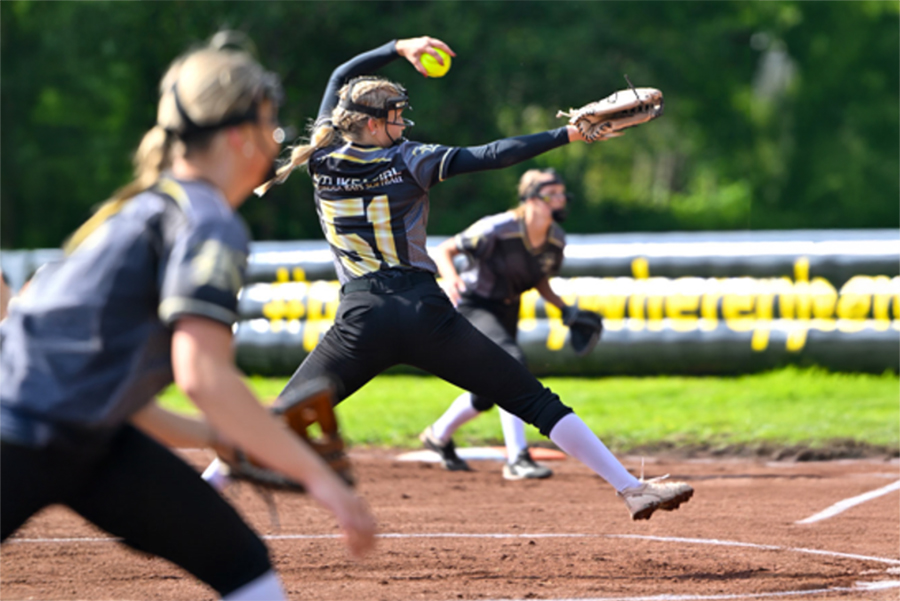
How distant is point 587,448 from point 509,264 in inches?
132

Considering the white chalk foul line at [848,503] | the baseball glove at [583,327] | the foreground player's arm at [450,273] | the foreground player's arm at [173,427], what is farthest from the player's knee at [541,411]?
the baseball glove at [583,327]

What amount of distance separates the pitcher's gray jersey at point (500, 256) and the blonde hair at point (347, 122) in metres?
3.04

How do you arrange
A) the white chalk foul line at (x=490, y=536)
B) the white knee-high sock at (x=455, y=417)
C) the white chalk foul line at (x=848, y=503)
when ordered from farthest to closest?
the white knee-high sock at (x=455, y=417) < the white chalk foul line at (x=848, y=503) < the white chalk foul line at (x=490, y=536)

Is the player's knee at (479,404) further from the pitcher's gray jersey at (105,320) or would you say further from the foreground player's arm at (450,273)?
the pitcher's gray jersey at (105,320)

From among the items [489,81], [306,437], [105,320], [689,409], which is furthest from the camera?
[489,81]

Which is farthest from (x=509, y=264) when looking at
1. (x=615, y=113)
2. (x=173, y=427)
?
(x=173, y=427)

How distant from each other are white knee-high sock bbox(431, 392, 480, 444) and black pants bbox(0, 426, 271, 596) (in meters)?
5.80

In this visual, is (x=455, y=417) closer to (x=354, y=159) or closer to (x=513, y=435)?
(x=513, y=435)

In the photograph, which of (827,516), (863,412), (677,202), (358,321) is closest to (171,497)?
(358,321)

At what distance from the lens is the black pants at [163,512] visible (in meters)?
2.80

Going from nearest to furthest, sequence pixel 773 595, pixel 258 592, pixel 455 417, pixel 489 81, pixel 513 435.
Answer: pixel 258 592 < pixel 773 595 < pixel 513 435 < pixel 455 417 < pixel 489 81

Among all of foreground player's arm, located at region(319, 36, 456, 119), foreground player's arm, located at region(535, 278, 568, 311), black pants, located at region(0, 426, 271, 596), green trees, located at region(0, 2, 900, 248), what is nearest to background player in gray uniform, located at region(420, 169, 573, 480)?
foreground player's arm, located at region(535, 278, 568, 311)

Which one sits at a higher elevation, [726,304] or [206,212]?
[206,212]

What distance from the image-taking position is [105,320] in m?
2.59
